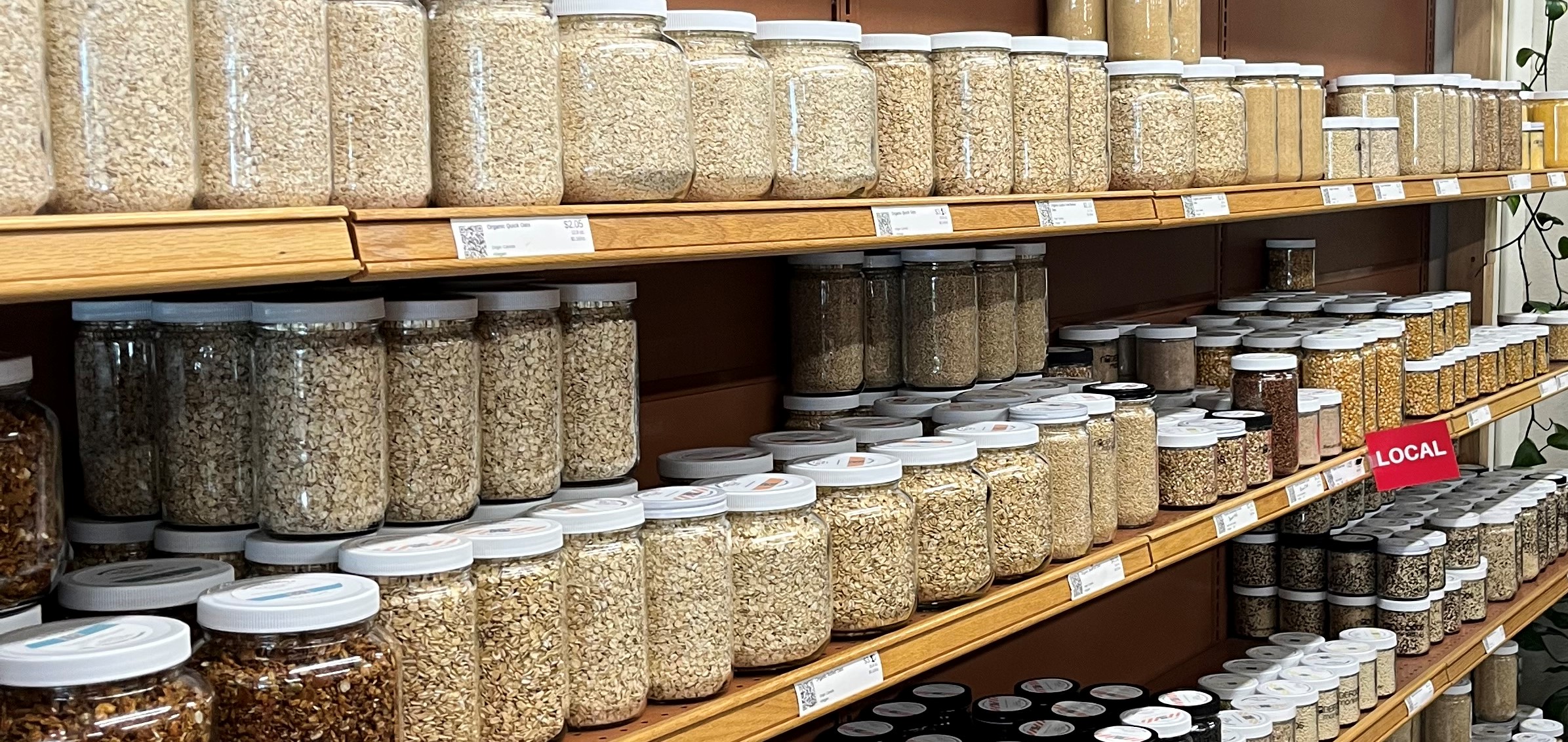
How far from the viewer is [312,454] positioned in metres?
1.16

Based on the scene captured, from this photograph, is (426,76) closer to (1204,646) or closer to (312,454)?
(312,454)

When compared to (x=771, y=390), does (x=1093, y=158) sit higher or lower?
higher

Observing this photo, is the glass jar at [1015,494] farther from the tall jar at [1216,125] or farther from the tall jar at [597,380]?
the tall jar at [1216,125]

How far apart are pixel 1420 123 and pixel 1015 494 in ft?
5.61

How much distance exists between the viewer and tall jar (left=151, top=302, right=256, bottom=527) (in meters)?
1.18

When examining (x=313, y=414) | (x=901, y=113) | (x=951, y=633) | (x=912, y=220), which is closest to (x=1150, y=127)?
(x=901, y=113)

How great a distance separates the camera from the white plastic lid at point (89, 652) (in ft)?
2.88

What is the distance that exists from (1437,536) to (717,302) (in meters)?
1.97

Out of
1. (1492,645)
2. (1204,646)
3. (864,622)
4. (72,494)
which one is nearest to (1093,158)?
(864,622)

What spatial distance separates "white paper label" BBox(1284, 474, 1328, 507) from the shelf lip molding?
177 cm

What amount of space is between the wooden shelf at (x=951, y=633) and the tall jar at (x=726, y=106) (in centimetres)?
47

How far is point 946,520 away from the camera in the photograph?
1.64 meters

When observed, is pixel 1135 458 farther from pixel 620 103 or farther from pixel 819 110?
pixel 620 103

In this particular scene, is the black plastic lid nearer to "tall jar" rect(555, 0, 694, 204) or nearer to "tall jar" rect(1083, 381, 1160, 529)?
"tall jar" rect(1083, 381, 1160, 529)
